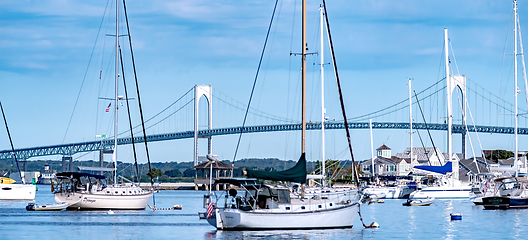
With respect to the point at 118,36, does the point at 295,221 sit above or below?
below

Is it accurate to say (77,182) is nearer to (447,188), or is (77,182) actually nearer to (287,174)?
(287,174)

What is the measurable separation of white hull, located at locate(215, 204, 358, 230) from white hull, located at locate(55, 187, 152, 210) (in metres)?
14.9

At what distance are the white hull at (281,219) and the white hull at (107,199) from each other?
14853 millimetres

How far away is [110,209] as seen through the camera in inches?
1670

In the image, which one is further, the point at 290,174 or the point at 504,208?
the point at 504,208

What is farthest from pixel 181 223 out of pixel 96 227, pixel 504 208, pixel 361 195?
pixel 504 208

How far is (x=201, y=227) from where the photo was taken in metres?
32.2

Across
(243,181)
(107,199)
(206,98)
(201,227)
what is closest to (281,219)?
(243,181)

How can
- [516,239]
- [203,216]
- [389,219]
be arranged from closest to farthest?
[516,239]
[203,216]
[389,219]

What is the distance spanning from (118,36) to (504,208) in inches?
1028

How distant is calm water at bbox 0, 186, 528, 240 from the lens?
92.7ft

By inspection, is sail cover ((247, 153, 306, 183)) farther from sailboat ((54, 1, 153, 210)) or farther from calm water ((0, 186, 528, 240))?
sailboat ((54, 1, 153, 210))

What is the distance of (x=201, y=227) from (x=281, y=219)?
529 cm

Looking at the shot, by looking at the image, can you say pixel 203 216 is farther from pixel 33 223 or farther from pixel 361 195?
pixel 33 223
